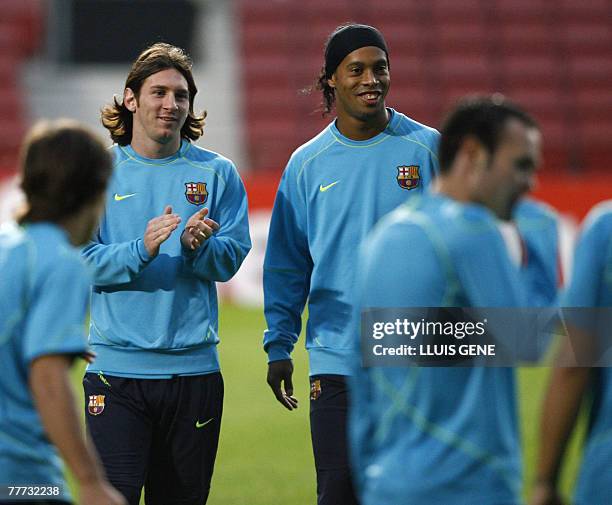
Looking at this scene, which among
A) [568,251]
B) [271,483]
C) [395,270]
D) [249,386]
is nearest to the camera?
[395,270]

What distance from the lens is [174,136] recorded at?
14.6 feet

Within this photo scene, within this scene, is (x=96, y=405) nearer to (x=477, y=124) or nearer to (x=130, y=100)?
(x=130, y=100)

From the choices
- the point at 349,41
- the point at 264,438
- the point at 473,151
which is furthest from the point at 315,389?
the point at 264,438

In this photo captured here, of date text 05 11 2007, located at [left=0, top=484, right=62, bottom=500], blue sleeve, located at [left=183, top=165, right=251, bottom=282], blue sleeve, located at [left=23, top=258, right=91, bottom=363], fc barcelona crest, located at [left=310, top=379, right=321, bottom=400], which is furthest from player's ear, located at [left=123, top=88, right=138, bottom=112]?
date text 05 11 2007, located at [left=0, top=484, right=62, bottom=500]

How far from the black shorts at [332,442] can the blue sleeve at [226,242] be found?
0.56 metres

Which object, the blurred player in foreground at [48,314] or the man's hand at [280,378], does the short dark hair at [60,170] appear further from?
the man's hand at [280,378]

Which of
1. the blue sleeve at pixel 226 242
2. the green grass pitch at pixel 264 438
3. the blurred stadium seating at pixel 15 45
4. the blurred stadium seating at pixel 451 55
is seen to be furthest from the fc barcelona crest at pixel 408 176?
the blurred stadium seating at pixel 15 45

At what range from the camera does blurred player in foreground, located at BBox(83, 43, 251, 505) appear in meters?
4.24

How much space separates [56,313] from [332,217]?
1806mm

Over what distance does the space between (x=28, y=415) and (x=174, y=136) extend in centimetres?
197

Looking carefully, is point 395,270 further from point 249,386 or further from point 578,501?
point 249,386

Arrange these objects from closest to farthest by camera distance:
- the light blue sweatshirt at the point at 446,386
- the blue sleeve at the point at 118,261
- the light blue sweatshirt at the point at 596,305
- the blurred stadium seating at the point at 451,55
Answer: the light blue sweatshirt at the point at 446,386 < the light blue sweatshirt at the point at 596,305 < the blue sleeve at the point at 118,261 < the blurred stadium seating at the point at 451,55

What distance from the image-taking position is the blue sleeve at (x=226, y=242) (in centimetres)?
430

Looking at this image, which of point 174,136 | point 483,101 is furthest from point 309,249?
point 483,101
